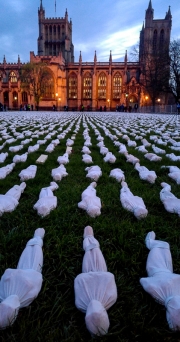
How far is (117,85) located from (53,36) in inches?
1073

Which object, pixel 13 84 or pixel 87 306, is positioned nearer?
pixel 87 306

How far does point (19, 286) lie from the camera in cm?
110

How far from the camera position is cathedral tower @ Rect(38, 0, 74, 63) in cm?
7164

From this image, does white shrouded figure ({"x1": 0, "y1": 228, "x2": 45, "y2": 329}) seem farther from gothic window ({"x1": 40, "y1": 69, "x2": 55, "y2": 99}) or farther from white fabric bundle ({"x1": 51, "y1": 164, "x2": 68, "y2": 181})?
gothic window ({"x1": 40, "y1": 69, "x2": 55, "y2": 99})

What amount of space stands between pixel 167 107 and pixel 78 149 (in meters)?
31.0

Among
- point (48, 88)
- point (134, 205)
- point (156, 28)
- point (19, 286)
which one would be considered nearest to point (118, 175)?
point (134, 205)

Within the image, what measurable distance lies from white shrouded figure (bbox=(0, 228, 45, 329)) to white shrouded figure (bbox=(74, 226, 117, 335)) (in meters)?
0.21

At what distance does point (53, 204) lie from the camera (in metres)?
2.05

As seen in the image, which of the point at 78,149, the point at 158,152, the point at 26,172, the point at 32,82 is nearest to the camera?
the point at 26,172

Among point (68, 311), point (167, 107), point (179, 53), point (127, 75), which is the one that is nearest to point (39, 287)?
point (68, 311)

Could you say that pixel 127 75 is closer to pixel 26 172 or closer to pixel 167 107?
pixel 167 107

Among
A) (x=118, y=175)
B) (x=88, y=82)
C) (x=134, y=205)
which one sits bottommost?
(x=134, y=205)

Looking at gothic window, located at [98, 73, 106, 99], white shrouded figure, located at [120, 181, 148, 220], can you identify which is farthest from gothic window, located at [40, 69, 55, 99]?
white shrouded figure, located at [120, 181, 148, 220]

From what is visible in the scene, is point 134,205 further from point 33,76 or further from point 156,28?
point 156,28
